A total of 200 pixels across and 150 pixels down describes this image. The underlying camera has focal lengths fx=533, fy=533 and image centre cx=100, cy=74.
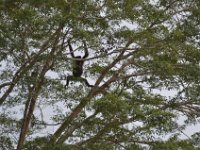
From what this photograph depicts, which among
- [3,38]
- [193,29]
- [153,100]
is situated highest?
[193,29]

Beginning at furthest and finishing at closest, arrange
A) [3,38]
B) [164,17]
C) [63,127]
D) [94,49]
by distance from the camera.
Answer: [63,127]
[164,17]
[94,49]
[3,38]

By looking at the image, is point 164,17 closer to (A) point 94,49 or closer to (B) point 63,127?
(A) point 94,49

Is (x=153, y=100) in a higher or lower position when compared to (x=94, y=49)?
lower

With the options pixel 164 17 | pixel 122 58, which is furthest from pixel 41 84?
pixel 164 17

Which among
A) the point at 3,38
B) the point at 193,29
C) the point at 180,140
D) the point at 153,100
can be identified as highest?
the point at 193,29

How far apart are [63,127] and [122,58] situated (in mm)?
1905

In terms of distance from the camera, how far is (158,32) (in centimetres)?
1020

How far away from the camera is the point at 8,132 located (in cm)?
1166

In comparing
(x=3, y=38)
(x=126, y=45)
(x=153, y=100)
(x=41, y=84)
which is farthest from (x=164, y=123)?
(x=3, y=38)

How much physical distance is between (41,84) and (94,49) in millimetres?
1281

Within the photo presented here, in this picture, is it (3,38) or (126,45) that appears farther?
(126,45)

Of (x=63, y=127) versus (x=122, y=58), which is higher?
(x=122, y=58)

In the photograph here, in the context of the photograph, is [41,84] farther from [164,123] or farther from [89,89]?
[164,123]

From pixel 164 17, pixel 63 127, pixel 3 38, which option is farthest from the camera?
pixel 63 127
